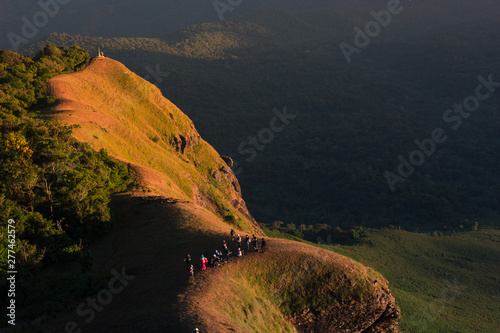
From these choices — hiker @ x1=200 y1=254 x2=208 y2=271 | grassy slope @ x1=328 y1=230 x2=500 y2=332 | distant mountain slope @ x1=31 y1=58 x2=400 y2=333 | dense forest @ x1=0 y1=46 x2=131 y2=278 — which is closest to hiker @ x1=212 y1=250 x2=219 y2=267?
hiker @ x1=200 y1=254 x2=208 y2=271

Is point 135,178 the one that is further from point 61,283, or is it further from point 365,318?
point 365,318

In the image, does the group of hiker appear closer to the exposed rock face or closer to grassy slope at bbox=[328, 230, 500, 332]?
the exposed rock face

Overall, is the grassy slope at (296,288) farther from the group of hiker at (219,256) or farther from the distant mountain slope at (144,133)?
the distant mountain slope at (144,133)

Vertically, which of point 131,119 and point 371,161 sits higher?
point 131,119

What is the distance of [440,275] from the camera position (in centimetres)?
8425

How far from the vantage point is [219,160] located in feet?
257

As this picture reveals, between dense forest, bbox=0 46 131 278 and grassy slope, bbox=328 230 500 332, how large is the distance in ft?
136

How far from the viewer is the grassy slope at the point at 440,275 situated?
196 ft

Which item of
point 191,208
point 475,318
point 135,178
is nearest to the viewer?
point 191,208

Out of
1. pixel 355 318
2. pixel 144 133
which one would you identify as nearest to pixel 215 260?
pixel 355 318

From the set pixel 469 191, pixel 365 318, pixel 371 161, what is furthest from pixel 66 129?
pixel 371 161

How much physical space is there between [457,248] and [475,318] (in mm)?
38322

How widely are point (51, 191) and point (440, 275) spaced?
251 ft

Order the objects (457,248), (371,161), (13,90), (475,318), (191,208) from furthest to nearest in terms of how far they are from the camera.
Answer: (371,161)
(457,248)
(475,318)
(13,90)
(191,208)
